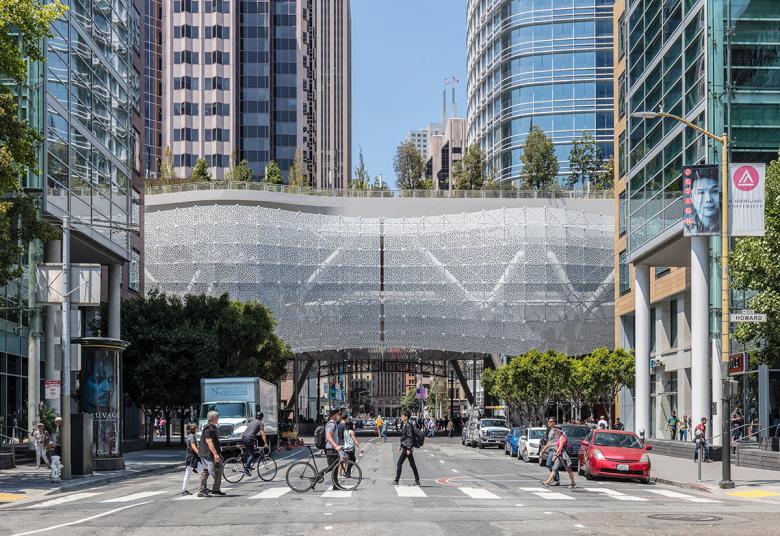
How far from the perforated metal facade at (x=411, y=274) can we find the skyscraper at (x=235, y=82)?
44.8m

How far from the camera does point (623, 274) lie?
221ft

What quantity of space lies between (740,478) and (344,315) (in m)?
61.6

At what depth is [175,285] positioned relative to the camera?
89500mm

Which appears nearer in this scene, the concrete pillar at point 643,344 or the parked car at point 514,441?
the parked car at point 514,441

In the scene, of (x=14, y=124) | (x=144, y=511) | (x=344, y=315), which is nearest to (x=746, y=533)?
(x=144, y=511)

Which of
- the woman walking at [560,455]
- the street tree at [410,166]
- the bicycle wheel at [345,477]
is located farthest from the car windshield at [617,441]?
the street tree at [410,166]

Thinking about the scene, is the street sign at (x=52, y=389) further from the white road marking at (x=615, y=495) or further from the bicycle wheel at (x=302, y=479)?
the white road marking at (x=615, y=495)

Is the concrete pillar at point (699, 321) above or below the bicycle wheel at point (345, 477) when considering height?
above

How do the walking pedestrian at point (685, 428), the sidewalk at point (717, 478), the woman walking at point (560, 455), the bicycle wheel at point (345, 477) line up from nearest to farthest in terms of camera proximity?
the bicycle wheel at point (345, 477) < the sidewalk at point (717, 478) < the woman walking at point (560, 455) < the walking pedestrian at point (685, 428)

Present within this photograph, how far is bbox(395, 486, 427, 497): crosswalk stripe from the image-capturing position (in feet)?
79.7

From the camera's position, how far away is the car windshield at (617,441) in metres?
31.9

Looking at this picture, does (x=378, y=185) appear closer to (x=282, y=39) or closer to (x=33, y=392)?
(x=282, y=39)

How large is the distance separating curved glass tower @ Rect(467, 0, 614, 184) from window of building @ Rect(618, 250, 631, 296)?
209 feet

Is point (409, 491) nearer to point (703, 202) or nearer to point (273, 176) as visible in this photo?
point (703, 202)
